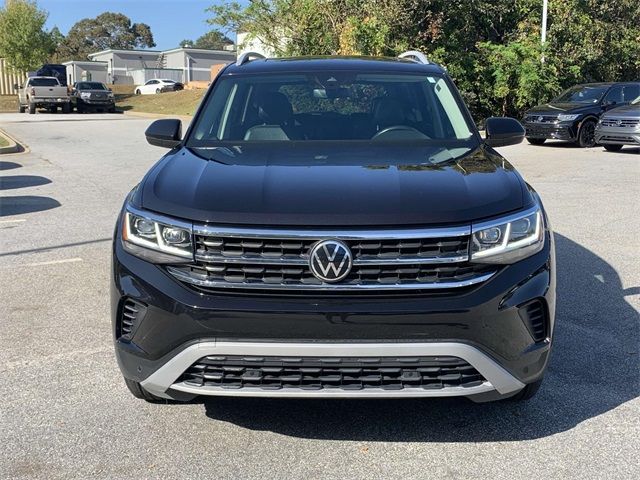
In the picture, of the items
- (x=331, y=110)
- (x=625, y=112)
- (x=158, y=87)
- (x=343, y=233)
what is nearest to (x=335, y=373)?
(x=343, y=233)

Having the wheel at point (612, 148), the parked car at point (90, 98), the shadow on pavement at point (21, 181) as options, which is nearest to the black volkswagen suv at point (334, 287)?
the shadow on pavement at point (21, 181)

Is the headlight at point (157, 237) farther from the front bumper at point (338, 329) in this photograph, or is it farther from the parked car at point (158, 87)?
the parked car at point (158, 87)

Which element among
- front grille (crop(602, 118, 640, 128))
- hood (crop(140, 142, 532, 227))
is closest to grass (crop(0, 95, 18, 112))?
front grille (crop(602, 118, 640, 128))

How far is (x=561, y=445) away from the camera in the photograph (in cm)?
324

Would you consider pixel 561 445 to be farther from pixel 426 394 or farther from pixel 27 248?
pixel 27 248

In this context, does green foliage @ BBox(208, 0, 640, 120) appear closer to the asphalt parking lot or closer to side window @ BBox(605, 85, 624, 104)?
side window @ BBox(605, 85, 624, 104)

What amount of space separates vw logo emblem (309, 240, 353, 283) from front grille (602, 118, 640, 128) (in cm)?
1504

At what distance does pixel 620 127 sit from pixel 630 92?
2.49 meters

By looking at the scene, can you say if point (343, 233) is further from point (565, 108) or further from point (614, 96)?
point (614, 96)

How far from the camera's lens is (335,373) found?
2914 mm

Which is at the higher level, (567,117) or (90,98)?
(567,117)

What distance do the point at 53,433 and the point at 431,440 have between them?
1.82 m

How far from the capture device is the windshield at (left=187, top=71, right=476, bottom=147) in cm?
435

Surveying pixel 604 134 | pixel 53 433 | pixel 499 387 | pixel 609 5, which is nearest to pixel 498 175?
pixel 499 387
